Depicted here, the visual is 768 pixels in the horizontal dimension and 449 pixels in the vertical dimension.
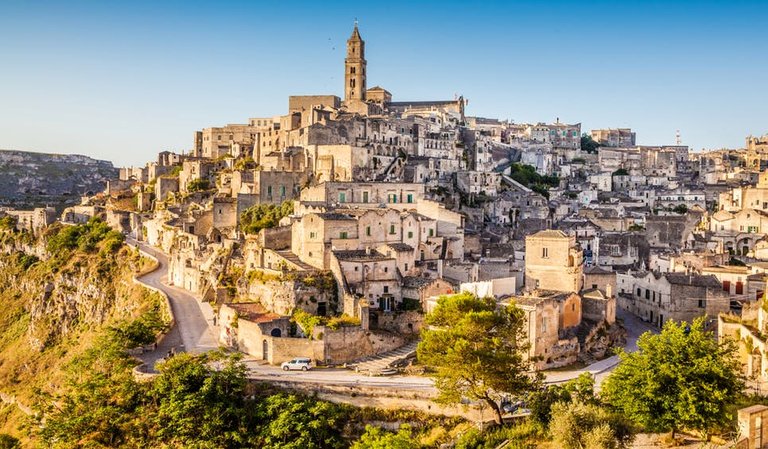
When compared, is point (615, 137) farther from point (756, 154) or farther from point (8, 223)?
point (8, 223)

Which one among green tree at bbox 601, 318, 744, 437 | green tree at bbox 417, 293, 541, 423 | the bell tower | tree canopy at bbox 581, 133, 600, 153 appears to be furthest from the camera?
tree canopy at bbox 581, 133, 600, 153

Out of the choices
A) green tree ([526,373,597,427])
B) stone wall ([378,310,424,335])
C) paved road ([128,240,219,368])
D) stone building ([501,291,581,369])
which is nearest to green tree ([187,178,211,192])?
paved road ([128,240,219,368])

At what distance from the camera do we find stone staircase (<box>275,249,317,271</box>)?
40.8 meters

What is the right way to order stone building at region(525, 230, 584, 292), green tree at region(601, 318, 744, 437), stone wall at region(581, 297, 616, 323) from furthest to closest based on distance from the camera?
stone building at region(525, 230, 584, 292) < stone wall at region(581, 297, 616, 323) < green tree at region(601, 318, 744, 437)

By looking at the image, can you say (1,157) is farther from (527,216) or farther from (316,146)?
(527,216)

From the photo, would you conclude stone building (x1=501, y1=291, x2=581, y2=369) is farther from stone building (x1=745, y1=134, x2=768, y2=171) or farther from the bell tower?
stone building (x1=745, y1=134, x2=768, y2=171)

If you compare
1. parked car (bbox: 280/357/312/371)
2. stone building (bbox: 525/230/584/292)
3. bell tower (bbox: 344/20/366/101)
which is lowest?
parked car (bbox: 280/357/312/371)

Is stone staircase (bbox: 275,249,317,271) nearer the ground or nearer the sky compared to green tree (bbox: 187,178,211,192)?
nearer the ground

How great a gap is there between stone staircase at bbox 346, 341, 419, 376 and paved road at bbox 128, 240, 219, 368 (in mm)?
9064

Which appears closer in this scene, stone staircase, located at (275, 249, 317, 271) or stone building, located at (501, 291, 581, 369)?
stone building, located at (501, 291, 581, 369)

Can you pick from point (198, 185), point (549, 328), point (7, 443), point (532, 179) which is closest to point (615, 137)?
point (532, 179)

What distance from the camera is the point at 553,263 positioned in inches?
1673

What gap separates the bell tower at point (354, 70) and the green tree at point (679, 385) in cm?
7503

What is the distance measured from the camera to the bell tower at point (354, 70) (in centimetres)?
9512
